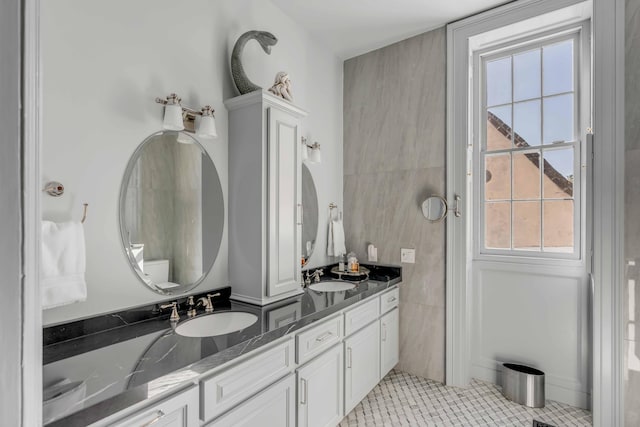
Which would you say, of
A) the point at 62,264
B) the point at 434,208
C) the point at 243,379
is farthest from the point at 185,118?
the point at 434,208

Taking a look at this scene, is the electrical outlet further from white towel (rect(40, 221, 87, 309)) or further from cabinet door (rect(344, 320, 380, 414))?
white towel (rect(40, 221, 87, 309))

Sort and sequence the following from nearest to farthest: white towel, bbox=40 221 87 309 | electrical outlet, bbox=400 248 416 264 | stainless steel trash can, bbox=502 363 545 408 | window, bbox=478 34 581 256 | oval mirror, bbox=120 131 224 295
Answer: white towel, bbox=40 221 87 309 → oval mirror, bbox=120 131 224 295 → stainless steel trash can, bbox=502 363 545 408 → window, bbox=478 34 581 256 → electrical outlet, bbox=400 248 416 264

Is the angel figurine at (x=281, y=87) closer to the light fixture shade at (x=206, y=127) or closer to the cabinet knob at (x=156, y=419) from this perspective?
the light fixture shade at (x=206, y=127)

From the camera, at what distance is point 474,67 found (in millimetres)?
2732

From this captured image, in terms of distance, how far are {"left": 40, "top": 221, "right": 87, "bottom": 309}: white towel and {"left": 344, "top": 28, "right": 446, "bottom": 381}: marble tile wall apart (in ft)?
7.16

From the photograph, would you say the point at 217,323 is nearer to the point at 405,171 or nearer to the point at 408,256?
the point at 408,256

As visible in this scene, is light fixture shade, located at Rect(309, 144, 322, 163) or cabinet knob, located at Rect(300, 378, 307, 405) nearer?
cabinet knob, located at Rect(300, 378, 307, 405)

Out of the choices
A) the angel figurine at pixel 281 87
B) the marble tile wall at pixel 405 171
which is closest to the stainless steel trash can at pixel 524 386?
the marble tile wall at pixel 405 171

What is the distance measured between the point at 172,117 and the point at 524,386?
113 inches

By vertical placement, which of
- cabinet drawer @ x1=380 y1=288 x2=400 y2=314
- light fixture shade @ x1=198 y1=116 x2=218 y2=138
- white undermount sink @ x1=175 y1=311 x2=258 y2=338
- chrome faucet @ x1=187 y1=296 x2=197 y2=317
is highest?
light fixture shade @ x1=198 y1=116 x2=218 y2=138

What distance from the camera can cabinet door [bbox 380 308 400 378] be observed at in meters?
2.46

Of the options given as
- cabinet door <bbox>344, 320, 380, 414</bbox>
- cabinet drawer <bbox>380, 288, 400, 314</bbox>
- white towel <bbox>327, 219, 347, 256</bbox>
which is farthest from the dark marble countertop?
white towel <bbox>327, 219, 347, 256</bbox>

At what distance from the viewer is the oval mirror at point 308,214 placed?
8.49ft

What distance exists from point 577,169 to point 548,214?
372 mm
